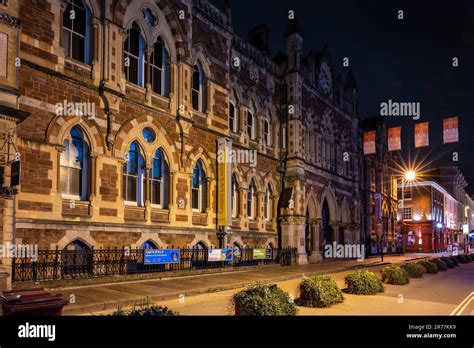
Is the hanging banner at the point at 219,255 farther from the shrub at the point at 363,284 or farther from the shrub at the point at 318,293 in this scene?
the shrub at the point at 318,293

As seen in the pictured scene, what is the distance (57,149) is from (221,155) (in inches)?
401

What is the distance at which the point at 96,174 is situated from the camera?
1666 centimetres

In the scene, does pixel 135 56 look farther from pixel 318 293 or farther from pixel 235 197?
pixel 318 293

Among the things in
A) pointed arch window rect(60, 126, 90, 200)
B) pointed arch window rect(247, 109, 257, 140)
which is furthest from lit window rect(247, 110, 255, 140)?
pointed arch window rect(60, 126, 90, 200)

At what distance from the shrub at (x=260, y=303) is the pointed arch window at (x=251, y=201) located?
59.5ft

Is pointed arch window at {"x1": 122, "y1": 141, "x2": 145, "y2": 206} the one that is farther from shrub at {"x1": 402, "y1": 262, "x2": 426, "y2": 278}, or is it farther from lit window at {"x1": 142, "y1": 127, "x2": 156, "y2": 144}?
shrub at {"x1": 402, "y1": 262, "x2": 426, "y2": 278}

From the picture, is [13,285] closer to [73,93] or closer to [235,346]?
[73,93]

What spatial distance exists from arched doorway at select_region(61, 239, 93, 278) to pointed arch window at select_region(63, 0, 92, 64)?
24.7 feet

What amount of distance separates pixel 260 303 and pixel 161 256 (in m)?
10.3

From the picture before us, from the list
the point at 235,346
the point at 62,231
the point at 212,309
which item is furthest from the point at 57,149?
the point at 235,346

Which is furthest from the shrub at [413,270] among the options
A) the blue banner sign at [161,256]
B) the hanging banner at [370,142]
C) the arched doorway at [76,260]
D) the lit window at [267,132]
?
the hanging banner at [370,142]

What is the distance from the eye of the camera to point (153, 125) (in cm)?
1969

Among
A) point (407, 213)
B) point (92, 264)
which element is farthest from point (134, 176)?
point (407, 213)

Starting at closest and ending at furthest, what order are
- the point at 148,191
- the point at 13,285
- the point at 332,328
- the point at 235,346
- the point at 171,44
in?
1. the point at 235,346
2. the point at 332,328
3. the point at 13,285
4. the point at 148,191
5. the point at 171,44
